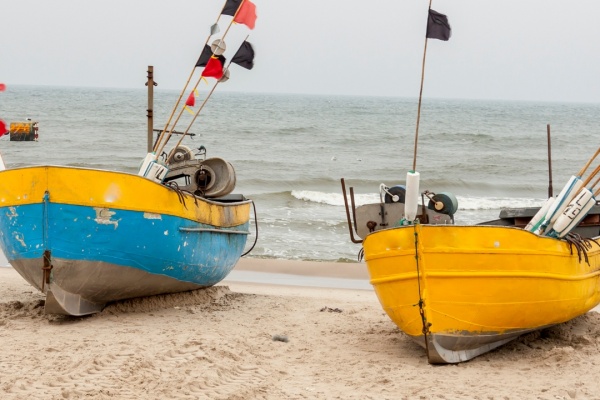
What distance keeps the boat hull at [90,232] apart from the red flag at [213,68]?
1.52 m

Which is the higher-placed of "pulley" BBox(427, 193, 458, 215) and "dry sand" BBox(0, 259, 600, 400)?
"pulley" BBox(427, 193, 458, 215)

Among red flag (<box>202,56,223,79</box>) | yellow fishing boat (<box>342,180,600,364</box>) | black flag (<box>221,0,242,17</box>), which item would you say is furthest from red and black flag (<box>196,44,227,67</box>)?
yellow fishing boat (<box>342,180,600,364</box>)

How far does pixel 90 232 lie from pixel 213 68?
2480 mm

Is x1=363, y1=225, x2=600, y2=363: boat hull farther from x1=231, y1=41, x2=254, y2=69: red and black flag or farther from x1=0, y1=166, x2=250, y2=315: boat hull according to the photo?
x1=231, y1=41, x2=254, y2=69: red and black flag

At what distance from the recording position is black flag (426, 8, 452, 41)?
7344mm

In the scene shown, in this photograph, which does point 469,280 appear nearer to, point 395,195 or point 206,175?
point 395,195

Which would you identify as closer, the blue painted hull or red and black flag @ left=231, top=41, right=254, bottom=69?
the blue painted hull

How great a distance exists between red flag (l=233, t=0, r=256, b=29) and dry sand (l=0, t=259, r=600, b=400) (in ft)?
9.84

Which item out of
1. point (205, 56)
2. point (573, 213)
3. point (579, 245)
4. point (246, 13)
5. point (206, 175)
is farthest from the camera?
point (206, 175)

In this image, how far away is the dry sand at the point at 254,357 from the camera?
6.66m

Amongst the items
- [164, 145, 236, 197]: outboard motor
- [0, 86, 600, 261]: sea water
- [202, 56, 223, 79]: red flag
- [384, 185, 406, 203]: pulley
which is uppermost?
[202, 56, 223, 79]: red flag

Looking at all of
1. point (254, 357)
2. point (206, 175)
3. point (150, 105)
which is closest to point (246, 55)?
point (206, 175)

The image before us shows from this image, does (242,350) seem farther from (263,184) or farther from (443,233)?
(263,184)

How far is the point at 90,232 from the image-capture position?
337 inches
